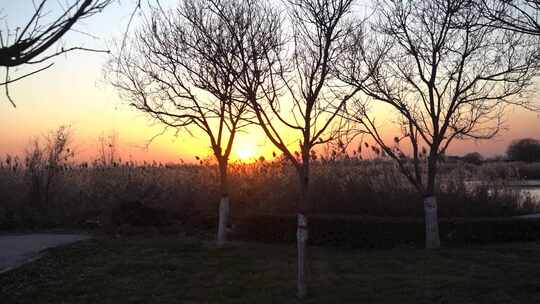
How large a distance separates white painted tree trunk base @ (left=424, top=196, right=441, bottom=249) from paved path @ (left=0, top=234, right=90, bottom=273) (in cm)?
729

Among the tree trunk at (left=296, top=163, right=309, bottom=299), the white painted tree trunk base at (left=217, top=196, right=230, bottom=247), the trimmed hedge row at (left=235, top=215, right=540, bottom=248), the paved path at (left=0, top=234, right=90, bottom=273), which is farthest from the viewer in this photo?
the trimmed hedge row at (left=235, top=215, right=540, bottom=248)

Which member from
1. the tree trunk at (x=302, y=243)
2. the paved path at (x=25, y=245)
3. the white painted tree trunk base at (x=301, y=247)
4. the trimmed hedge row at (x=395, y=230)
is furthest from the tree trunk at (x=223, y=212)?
the white painted tree trunk base at (x=301, y=247)

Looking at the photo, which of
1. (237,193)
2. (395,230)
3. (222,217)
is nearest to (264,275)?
(222,217)

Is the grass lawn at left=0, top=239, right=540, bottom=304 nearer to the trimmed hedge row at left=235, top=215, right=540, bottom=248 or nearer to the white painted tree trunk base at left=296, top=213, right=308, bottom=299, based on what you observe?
the white painted tree trunk base at left=296, top=213, right=308, bottom=299

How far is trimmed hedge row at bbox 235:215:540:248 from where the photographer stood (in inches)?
489

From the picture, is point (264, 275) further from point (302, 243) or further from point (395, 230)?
point (395, 230)

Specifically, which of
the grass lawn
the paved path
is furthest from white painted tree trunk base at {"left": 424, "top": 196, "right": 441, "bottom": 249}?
the paved path

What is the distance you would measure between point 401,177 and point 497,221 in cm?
425

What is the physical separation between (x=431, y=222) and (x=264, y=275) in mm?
3871

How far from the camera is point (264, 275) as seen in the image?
29.6 feet

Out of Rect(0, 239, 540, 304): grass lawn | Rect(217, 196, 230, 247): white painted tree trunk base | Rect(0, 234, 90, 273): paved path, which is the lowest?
Rect(0, 239, 540, 304): grass lawn

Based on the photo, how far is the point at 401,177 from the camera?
16.7 metres

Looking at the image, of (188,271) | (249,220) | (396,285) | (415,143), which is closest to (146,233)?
(249,220)

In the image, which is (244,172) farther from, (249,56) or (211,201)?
(249,56)
